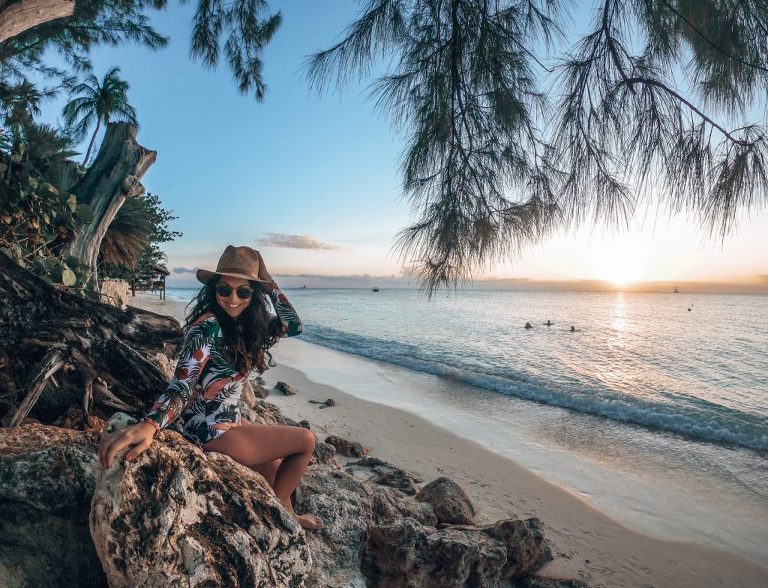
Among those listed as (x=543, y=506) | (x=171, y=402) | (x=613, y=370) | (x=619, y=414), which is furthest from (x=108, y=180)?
(x=613, y=370)

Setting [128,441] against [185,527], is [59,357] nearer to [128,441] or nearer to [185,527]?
[128,441]

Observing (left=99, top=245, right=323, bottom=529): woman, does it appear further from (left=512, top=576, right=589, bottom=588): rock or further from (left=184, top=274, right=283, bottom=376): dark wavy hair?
(left=512, top=576, right=589, bottom=588): rock

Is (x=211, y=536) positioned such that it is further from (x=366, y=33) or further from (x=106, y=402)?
(x=366, y=33)

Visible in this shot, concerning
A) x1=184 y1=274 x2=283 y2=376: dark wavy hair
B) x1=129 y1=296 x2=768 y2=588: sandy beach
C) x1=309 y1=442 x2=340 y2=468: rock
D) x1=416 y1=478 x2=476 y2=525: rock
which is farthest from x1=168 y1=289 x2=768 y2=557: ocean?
x1=309 y1=442 x2=340 y2=468: rock

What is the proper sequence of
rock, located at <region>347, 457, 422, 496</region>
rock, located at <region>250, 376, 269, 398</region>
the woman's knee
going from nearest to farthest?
the woman's knee, rock, located at <region>347, 457, 422, 496</region>, rock, located at <region>250, 376, 269, 398</region>

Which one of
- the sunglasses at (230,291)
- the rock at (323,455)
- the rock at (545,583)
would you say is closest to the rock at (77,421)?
the sunglasses at (230,291)

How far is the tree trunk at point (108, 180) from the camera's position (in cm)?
454

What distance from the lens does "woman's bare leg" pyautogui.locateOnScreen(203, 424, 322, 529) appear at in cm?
204

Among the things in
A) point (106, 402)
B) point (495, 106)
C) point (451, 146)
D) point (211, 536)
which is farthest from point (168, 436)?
point (495, 106)

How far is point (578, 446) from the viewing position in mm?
6551

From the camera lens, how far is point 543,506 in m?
4.34

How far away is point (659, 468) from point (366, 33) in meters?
6.27

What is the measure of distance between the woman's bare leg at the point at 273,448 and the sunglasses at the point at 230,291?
65 centimetres

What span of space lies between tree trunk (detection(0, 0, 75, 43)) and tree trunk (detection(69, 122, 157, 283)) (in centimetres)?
125
